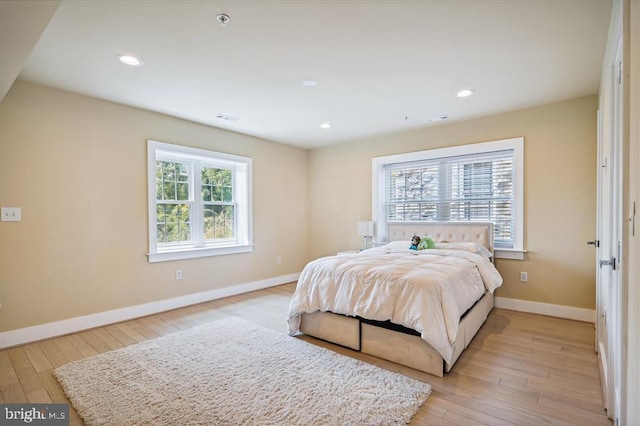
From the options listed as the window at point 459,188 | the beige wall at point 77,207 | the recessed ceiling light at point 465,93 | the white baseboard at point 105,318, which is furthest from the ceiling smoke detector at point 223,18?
the window at point 459,188

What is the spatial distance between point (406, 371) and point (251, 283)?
3251 millimetres

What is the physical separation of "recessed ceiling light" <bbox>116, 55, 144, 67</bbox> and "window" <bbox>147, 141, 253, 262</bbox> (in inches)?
55.8

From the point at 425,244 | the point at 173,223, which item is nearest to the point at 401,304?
the point at 425,244

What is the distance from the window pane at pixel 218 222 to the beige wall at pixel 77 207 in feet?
1.55

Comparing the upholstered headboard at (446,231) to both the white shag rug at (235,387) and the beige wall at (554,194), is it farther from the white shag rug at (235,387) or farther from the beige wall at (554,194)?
the white shag rug at (235,387)

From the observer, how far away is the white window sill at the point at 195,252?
4.00 metres

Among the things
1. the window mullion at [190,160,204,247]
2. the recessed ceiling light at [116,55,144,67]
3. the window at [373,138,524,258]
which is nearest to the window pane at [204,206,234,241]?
the window mullion at [190,160,204,247]

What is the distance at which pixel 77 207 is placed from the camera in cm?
338

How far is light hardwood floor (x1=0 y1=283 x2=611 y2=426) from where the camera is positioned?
1923 mm

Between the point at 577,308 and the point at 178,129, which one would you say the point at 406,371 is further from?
the point at 178,129

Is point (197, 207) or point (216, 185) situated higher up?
point (216, 185)

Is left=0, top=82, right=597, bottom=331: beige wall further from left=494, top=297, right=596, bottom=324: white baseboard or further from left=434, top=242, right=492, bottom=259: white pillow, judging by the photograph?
left=434, top=242, right=492, bottom=259: white pillow

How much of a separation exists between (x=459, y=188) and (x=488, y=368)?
2.69 metres

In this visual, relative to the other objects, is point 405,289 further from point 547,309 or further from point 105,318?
point 105,318
